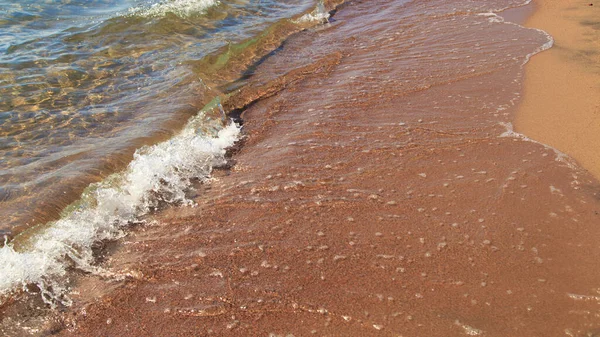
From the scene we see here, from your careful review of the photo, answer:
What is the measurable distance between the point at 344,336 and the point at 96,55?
7510 millimetres

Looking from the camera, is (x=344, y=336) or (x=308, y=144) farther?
(x=308, y=144)

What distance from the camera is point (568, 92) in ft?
19.9

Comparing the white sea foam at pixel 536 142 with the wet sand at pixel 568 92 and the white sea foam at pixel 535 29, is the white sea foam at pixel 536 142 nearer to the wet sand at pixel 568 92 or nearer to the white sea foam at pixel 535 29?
the wet sand at pixel 568 92

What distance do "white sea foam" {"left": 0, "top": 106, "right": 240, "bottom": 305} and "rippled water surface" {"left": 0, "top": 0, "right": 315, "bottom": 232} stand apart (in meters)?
0.35

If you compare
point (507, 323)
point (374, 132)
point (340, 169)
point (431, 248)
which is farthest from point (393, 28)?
point (507, 323)

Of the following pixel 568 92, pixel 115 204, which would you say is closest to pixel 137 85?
pixel 115 204

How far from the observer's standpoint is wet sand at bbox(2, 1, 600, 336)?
3.19 meters

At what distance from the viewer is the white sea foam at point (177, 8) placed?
34.3 feet

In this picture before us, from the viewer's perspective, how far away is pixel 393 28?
944 cm

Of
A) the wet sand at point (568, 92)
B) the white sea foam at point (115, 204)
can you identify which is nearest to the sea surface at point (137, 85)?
the white sea foam at point (115, 204)

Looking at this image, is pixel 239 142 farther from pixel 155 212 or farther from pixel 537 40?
pixel 537 40

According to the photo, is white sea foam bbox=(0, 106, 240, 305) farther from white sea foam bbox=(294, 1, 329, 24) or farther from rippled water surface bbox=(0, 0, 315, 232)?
white sea foam bbox=(294, 1, 329, 24)

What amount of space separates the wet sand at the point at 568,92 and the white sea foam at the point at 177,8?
7.21 m

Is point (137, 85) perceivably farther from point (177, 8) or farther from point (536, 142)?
point (536, 142)
